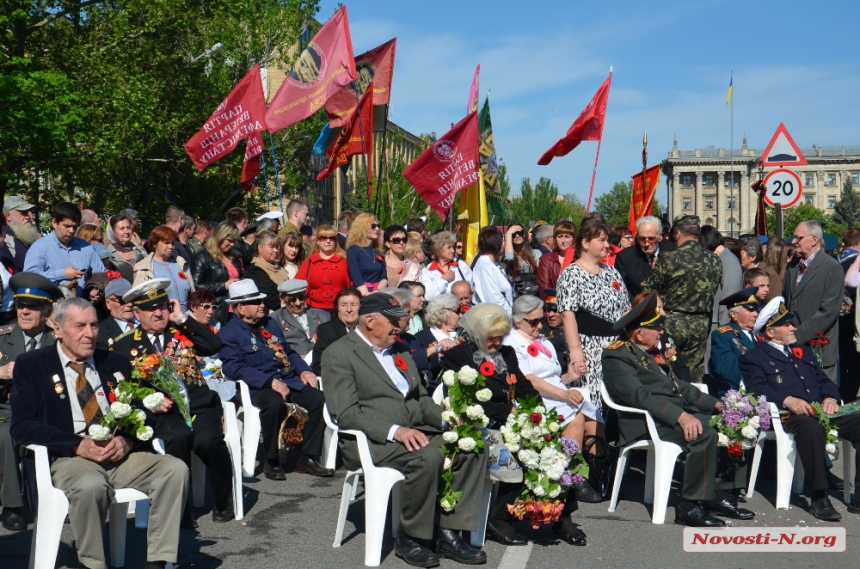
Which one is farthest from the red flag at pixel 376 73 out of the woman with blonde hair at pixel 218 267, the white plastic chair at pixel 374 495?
the white plastic chair at pixel 374 495

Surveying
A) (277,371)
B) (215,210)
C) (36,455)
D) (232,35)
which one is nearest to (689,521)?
(277,371)

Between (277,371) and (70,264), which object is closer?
(277,371)

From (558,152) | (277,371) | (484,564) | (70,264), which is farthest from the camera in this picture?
(558,152)

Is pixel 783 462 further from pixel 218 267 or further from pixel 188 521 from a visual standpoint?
pixel 218 267

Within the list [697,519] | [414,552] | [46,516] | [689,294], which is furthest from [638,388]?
[46,516]

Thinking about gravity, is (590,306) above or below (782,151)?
below

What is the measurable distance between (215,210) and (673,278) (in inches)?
1305

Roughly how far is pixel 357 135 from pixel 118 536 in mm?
9238

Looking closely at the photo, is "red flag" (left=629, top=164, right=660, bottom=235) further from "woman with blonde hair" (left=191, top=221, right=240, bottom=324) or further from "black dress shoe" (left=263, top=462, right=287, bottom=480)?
"black dress shoe" (left=263, top=462, right=287, bottom=480)

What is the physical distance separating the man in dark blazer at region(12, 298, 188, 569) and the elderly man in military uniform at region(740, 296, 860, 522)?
437 cm

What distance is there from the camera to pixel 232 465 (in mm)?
6879

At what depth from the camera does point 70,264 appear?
9266 millimetres

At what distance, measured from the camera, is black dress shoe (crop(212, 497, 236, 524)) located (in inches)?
266

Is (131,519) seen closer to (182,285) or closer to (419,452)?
(419,452)
